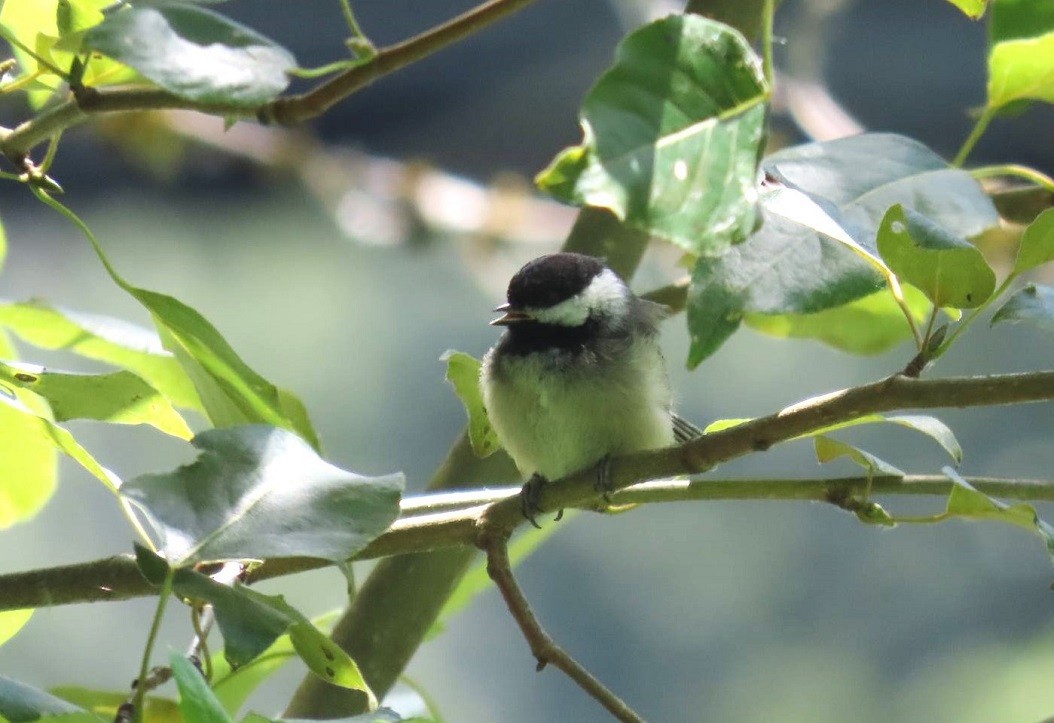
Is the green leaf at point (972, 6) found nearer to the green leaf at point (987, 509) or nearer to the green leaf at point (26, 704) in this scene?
the green leaf at point (987, 509)

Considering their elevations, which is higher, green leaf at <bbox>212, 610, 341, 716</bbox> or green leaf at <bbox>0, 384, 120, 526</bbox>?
green leaf at <bbox>0, 384, 120, 526</bbox>

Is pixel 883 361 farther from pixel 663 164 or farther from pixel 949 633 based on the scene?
pixel 663 164

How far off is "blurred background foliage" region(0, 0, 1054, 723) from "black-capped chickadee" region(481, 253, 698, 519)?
1.42 meters

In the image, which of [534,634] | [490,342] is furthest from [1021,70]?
[490,342]

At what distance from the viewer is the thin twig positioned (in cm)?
76

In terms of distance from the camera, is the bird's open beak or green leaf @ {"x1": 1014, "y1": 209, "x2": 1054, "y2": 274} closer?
green leaf @ {"x1": 1014, "y1": 209, "x2": 1054, "y2": 274}

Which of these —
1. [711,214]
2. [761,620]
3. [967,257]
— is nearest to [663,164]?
[711,214]

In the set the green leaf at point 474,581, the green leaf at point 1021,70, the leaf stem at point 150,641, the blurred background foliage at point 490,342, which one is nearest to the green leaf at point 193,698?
the leaf stem at point 150,641

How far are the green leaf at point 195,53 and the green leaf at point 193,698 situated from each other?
11.3 inches

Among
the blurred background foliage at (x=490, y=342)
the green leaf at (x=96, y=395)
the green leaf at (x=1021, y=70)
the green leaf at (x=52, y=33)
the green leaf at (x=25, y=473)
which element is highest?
the green leaf at (x=52, y=33)

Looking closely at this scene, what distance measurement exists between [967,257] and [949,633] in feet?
9.46

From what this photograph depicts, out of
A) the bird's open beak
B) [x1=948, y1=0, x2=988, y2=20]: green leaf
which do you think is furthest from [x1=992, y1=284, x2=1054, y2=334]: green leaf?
the bird's open beak

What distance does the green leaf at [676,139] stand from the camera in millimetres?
516

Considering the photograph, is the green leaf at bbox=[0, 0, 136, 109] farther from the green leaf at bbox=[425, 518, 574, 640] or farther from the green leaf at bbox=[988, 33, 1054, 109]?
the green leaf at bbox=[988, 33, 1054, 109]
